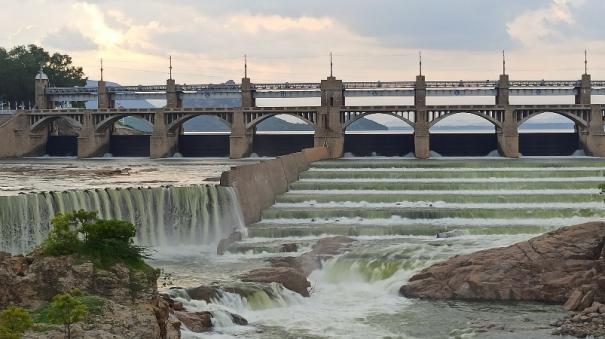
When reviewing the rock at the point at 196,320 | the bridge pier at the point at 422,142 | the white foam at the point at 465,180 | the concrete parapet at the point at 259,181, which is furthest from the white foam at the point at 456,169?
the rock at the point at 196,320

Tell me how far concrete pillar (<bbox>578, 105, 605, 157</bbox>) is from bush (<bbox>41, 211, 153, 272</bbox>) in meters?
70.2

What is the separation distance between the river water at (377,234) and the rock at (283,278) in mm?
597

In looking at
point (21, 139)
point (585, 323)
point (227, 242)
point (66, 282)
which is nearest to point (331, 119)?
point (21, 139)

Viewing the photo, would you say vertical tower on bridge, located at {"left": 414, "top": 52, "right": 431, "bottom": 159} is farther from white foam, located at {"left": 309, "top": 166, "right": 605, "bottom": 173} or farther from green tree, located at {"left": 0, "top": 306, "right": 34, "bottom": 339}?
green tree, located at {"left": 0, "top": 306, "right": 34, "bottom": 339}

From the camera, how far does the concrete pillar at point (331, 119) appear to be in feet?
279

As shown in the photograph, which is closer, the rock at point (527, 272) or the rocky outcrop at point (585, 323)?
the rocky outcrop at point (585, 323)

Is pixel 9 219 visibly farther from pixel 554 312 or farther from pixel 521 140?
pixel 521 140

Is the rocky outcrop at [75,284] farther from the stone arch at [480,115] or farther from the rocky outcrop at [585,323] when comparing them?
the stone arch at [480,115]

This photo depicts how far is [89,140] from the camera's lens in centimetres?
9288

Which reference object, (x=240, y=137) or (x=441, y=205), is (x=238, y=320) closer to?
(x=441, y=205)

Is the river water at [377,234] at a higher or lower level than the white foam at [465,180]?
lower

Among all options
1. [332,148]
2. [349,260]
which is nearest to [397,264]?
[349,260]

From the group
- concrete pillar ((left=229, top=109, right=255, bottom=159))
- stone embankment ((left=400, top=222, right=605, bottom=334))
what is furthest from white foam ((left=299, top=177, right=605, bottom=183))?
concrete pillar ((left=229, top=109, right=255, bottom=159))

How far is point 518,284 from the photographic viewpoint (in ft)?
108
